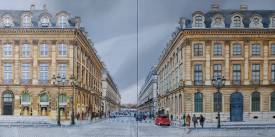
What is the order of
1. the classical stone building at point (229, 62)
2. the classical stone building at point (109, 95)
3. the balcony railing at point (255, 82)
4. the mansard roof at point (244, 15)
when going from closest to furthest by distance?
the balcony railing at point (255, 82), the classical stone building at point (229, 62), the mansard roof at point (244, 15), the classical stone building at point (109, 95)

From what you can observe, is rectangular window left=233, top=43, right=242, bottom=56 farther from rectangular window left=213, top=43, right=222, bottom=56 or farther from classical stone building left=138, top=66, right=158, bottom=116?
classical stone building left=138, top=66, right=158, bottom=116

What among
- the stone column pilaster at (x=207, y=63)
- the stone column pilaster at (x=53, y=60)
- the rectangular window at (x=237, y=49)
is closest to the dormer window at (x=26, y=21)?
the stone column pilaster at (x=53, y=60)

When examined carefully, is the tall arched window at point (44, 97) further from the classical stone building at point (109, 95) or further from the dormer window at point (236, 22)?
the dormer window at point (236, 22)

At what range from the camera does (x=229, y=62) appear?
6270 mm

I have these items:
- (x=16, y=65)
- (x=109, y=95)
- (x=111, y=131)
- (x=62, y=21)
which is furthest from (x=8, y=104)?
(x=111, y=131)

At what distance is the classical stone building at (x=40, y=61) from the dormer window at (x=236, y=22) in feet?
6.74

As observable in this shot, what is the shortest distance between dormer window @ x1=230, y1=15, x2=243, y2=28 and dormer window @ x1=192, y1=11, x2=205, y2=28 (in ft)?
1.35

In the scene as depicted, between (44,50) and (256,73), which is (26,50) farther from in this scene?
(256,73)

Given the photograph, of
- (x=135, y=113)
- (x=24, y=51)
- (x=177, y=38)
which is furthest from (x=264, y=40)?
(x=24, y=51)

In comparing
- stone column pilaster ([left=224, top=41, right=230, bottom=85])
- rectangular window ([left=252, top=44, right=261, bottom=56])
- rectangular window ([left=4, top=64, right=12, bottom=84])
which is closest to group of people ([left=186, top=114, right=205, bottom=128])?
stone column pilaster ([left=224, top=41, right=230, bottom=85])

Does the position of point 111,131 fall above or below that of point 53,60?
below

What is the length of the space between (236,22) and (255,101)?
1.10 m

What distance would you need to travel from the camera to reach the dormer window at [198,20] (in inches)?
253

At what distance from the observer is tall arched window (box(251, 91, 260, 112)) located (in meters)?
6.27
